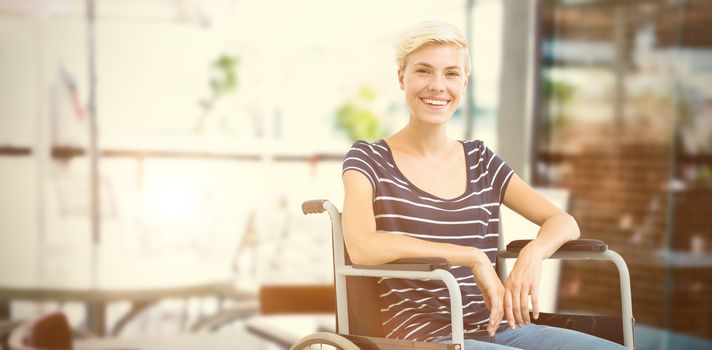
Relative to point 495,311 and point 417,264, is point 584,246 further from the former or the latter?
point 417,264

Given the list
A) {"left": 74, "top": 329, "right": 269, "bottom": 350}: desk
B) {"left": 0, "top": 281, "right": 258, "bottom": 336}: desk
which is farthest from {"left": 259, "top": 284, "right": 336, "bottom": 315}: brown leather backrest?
{"left": 74, "top": 329, "right": 269, "bottom": 350}: desk

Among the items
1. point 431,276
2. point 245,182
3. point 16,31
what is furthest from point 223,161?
point 431,276

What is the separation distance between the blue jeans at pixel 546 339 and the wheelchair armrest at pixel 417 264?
248 millimetres

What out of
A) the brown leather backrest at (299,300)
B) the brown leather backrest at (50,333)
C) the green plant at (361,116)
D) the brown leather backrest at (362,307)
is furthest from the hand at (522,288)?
the green plant at (361,116)

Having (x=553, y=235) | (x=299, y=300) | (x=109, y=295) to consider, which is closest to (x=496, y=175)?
(x=553, y=235)

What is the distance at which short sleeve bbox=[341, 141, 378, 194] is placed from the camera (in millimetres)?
1661

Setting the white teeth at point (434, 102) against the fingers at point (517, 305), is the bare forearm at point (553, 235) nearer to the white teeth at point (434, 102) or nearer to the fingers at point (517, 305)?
the fingers at point (517, 305)

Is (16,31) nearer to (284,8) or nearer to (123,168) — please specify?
(123,168)

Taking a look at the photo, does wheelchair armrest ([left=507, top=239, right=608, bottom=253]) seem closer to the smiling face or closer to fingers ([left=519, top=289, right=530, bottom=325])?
fingers ([left=519, top=289, right=530, bottom=325])

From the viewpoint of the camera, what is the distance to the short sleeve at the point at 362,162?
166 cm

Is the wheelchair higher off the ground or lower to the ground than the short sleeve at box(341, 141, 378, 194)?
lower

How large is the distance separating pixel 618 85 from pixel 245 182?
6.33 feet

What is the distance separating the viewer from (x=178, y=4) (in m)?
4.36

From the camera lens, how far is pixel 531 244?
1702 millimetres
